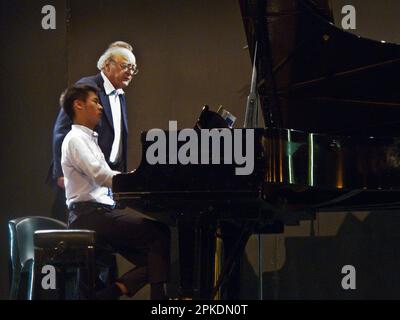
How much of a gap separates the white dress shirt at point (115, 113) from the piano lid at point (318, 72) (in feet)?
4.43

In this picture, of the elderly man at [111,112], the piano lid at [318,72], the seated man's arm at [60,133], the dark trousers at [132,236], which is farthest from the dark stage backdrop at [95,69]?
the piano lid at [318,72]

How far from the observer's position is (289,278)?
5.54m

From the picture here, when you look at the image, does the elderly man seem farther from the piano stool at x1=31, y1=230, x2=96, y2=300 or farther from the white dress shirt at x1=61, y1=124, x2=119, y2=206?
the piano stool at x1=31, y1=230, x2=96, y2=300

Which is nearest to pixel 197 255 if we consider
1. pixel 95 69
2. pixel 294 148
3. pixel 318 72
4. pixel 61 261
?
pixel 294 148

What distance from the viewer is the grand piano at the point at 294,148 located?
11.5 feet

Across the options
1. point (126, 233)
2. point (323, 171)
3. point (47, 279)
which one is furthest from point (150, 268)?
point (323, 171)

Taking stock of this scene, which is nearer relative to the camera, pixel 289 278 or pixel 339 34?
pixel 339 34

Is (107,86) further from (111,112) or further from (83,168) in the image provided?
(83,168)

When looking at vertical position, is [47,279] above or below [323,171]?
below

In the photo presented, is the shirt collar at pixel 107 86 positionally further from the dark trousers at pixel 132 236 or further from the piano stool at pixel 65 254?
the piano stool at pixel 65 254

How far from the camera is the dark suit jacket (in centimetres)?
505

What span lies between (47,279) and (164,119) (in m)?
1.55
